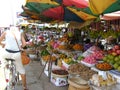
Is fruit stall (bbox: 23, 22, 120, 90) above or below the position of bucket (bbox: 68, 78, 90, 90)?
above

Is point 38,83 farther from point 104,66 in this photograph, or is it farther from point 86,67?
point 104,66

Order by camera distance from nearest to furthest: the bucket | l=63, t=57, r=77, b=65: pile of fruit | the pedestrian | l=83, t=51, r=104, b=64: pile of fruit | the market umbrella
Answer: the market umbrella → l=83, t=51, r=104, b=64: pile of fruit → the bucket → the pedestrian → l=63, t=57, r=77, b=65: pile of fruit

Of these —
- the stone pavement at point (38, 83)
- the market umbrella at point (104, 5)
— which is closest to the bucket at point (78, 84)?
the stone pavement at point (38, 83)

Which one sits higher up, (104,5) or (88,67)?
(104,5)

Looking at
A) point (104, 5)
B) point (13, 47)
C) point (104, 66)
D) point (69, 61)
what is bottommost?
point (69, 61)

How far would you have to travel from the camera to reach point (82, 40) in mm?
8094

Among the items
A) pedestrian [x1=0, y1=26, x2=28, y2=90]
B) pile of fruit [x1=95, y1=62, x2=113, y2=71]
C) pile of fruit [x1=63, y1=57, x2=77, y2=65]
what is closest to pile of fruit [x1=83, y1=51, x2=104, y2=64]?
pile of fruit [x1=95, y1=62, x2=113, y2=71]

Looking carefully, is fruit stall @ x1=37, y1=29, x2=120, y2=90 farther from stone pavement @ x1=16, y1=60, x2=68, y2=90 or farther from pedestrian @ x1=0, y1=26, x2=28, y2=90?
pedestrian @ x1=0, y1=26, x2=28, y2=90

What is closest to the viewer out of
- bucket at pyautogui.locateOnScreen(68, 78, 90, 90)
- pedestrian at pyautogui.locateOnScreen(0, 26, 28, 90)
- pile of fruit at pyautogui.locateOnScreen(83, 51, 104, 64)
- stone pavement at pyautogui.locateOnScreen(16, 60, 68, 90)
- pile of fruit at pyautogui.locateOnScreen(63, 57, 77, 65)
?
pile of fruit at pyautogui.locateOnScreen(83, 51, 104, 64)

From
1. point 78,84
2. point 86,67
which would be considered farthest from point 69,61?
point 78,84

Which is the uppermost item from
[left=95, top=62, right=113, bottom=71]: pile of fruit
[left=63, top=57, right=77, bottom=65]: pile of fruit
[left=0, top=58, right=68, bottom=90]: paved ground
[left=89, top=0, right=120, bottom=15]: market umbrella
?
[left=89, top=0, right=120, bottom=15]: market umbrella

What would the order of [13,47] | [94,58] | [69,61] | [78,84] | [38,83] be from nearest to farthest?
[94,58] → [78,84] → [13,47] → [69,61] → [38,83]

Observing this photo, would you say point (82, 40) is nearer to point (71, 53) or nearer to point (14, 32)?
point (71, 53)

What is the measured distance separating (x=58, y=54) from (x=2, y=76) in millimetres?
2340
